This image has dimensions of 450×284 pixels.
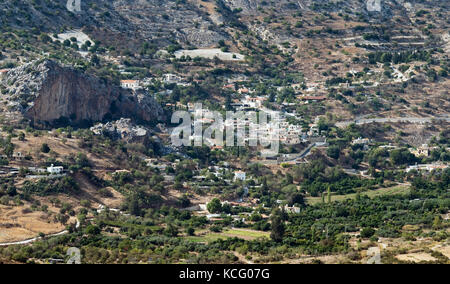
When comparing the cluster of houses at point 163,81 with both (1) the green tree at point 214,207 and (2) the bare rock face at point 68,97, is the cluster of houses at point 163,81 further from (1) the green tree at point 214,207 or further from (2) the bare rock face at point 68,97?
(1) the green tree at point 214,207

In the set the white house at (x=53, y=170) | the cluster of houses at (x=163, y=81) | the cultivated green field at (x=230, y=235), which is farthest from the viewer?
the cluster of houses at (x=163, y=81)

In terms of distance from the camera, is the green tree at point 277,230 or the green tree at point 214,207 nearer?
the green tree at point 277,230

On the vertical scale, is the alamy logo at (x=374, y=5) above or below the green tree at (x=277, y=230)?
above

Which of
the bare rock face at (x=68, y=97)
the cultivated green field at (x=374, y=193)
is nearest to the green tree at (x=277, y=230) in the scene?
the cultivated green field at (x=374, y=193)

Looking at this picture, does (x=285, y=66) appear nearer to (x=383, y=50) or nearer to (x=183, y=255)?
(x=383, y=50)

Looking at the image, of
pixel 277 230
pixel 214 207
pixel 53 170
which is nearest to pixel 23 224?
pixel 53 170

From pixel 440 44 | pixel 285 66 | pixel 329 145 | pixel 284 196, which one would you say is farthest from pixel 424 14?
pixel 284 196

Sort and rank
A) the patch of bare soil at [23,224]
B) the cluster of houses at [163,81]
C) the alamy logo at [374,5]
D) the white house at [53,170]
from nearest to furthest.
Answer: the patch of bare soil at [23,224], the white house at [53,170], the cluster of houses at [163,81], the alamy logo at [374,5]
